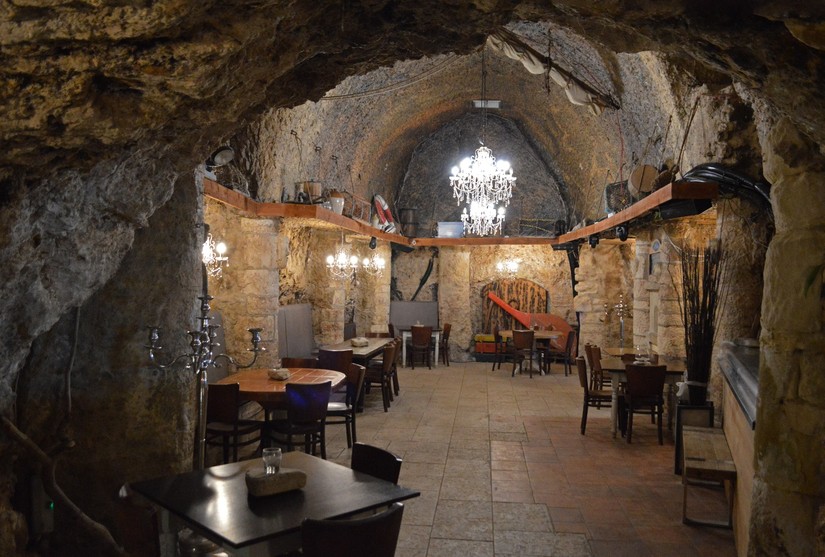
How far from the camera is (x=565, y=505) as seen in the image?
15.6ft

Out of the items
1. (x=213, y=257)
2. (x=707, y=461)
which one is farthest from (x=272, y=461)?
(x=213, y=257)

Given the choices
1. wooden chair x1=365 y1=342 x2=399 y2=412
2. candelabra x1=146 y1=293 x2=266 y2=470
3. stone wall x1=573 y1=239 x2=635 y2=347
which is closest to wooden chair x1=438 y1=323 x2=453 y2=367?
stone wall x1=573 y1=239 x2=635 y2=347

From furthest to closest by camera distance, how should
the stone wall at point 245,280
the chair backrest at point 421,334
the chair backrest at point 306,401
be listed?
the chair backrest at point 421,334 < the stone wall at point 245,280 < the chair backrest at point 306,401

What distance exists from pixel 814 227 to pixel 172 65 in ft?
7.78

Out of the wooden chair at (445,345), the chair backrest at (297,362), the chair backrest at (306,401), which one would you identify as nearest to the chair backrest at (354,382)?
the chair backrest at (297,362)

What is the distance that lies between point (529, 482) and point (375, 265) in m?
6.91

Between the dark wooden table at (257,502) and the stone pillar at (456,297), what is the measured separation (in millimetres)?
10104

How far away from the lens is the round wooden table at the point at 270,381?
529 centimetres

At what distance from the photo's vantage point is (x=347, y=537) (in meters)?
2.35

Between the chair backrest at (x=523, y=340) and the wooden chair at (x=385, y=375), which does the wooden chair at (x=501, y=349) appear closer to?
the chair backrest at (x=523, y=340)

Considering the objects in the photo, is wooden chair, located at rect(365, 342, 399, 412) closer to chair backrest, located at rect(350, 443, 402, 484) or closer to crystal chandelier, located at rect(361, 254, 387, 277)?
crystal chandelier, located at rect(361, 254, 387, 277)

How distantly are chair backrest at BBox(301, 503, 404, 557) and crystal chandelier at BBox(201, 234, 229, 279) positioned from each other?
12.7 ft

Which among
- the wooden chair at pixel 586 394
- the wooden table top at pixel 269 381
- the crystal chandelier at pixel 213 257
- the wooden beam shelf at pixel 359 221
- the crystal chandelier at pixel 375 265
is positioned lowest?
the wooden chair at pixel 586 394

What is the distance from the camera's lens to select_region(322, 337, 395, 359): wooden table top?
8.28 meters
